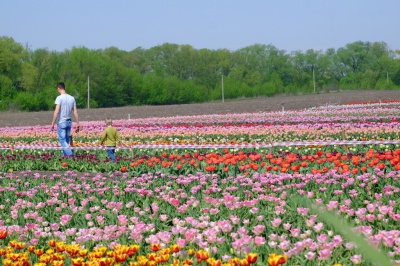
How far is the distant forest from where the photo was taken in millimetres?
67438

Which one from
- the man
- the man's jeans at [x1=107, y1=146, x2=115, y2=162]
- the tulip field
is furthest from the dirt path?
the tulip field

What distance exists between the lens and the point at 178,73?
329 ft

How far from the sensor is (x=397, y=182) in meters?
7.74

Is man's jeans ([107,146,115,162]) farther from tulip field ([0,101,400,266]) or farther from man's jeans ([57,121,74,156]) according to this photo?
man's jeans ([57,121,74,156])

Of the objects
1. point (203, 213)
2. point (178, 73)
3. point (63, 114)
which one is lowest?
point (203, 213)

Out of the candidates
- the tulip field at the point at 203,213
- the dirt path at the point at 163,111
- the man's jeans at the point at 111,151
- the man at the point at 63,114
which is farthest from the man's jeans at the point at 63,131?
the dirt path at the point at 163,111

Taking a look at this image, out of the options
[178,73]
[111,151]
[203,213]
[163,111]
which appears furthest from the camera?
[178,73]

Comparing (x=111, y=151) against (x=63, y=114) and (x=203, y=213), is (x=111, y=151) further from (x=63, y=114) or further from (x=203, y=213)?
(x=203, y=213)

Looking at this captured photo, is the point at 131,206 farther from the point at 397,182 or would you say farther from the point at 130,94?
the point at 130,94

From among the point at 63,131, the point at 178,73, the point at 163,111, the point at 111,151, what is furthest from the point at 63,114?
the point at 178,73

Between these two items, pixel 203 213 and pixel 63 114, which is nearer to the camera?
pixel 203 213

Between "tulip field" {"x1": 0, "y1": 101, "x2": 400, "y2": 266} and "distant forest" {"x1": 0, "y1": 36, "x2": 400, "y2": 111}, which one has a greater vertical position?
"distant forest" {"x1": 0, "y1": 36, "x2": 400, "y2": 111}

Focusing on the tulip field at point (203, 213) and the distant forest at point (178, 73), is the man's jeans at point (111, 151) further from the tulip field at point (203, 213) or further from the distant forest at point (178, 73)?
the distant forest at point (178, 73)

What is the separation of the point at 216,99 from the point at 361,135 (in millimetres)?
69382
